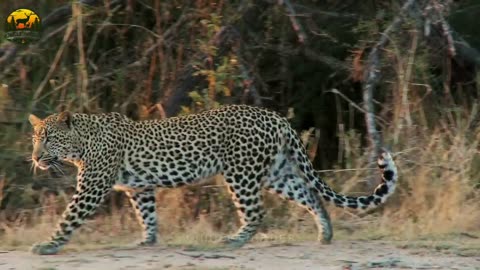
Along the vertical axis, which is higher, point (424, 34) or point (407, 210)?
point (424, 34)

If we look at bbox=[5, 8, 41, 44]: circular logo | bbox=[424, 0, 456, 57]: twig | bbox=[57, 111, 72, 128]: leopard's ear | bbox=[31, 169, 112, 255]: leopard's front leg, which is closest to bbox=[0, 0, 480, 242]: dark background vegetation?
bbox=[424, 0, 456, 57]: twig

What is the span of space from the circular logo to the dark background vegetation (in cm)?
14

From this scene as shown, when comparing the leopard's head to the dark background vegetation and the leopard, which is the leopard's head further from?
the dark background vegetation

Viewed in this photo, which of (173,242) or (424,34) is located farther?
(424,34)

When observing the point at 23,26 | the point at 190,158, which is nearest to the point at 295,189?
the point at 190,158

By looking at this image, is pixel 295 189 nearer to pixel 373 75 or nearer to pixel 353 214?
pixel 353 214

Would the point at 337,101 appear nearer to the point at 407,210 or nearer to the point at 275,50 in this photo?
the point at 275,50

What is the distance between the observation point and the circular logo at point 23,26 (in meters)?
10.2

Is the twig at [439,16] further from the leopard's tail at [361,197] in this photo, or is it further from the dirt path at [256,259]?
the dirt path at [256,259]

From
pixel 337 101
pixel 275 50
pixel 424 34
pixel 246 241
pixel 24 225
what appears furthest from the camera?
pixel 337 101

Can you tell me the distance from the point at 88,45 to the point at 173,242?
3214mm

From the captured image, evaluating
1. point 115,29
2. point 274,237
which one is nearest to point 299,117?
point 115,29

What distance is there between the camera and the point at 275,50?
10.5m

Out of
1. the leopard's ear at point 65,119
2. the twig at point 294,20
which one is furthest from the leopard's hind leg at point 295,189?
the leopard's ear at point 65,119
